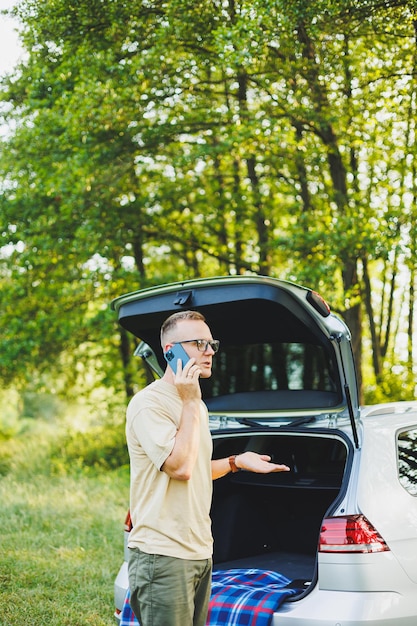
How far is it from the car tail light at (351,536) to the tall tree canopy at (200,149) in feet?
21.1

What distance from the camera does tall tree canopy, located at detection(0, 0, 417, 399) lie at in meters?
9.84

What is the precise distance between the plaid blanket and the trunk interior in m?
0.55

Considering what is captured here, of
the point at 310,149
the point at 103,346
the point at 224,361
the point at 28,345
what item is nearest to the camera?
the point at 224,361

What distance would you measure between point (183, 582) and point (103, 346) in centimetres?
1298

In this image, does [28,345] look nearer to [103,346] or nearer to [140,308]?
[103,346]

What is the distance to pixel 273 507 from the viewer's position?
519cm

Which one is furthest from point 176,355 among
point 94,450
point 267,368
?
point 94,450

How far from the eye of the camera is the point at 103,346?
614 inches

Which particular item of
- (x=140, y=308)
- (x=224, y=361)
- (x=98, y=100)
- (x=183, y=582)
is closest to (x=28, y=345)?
(x=98, y=100)

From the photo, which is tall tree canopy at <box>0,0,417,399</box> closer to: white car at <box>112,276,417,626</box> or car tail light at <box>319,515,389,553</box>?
white car at <box>112,276,417,626</box>

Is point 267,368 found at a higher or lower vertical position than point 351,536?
higher

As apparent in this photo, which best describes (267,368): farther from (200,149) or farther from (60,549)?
(200,149)

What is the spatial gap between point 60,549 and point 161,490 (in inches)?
177

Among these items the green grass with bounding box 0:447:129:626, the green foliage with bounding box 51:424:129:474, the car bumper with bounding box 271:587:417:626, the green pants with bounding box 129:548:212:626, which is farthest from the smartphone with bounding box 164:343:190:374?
the green foliage with bounding box 51:424:129:474
